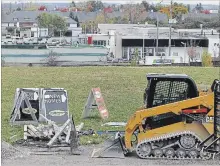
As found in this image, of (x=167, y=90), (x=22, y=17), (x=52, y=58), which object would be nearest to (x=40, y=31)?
(x=22, y=17)

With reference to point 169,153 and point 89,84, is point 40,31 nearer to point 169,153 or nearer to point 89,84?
point 89,84

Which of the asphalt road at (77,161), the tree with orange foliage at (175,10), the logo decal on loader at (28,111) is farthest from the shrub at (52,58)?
the tree with orange foliage at (175,10)

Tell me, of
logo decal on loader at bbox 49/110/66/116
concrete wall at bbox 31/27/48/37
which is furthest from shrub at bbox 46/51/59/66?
concrete wall at bbox 31/27/48/37

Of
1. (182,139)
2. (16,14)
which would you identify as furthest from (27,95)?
(16,14)

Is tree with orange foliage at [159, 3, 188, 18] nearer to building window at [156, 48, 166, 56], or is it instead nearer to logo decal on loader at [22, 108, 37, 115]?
building window at [156, 48, 166, 56]

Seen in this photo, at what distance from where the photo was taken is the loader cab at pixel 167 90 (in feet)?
36.4

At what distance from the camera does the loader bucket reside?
10742 mm

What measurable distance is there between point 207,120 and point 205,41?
52.4 m

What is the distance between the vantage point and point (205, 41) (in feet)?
204

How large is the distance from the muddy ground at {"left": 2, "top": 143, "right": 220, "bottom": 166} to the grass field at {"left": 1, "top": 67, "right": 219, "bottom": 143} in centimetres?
136

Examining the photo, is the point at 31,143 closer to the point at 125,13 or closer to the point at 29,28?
the point at 29,28

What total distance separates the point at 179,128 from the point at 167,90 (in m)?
0.83

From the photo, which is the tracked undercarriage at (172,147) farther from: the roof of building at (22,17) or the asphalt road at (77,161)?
the roof of building at (22,17)

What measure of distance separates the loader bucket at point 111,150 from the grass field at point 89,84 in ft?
2.86
